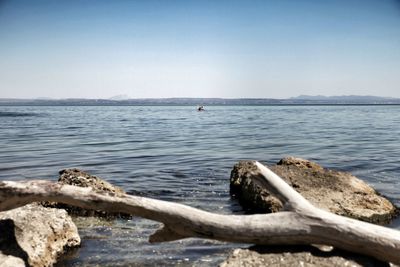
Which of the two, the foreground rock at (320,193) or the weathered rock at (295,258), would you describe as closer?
the weathered rock at (295,258)

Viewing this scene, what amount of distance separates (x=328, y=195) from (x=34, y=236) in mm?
5257

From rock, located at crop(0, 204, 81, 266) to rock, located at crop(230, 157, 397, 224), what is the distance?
3.50 metres

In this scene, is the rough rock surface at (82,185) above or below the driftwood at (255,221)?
below

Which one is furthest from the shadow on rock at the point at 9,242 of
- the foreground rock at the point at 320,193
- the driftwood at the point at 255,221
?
the foreground rock at the point at 320,193

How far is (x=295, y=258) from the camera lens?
4.48 meters

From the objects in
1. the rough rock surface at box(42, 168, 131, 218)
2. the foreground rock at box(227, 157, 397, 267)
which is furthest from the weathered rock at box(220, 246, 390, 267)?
the rough rock surface at box(42, 168, 131, 218)

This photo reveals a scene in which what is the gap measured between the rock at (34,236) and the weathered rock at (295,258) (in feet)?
7.95

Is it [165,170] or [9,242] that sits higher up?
[9,242]

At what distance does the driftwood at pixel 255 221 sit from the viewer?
14.8 ft

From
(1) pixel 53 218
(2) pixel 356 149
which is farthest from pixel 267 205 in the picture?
(2) pixel 356 149

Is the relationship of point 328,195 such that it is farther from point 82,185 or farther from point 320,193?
point 82,185

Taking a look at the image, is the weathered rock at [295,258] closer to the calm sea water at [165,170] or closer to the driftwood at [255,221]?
the driftwood at [255,221]

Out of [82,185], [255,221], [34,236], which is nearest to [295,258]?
[255,221]

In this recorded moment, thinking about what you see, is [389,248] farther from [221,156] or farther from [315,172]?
[221,156]
